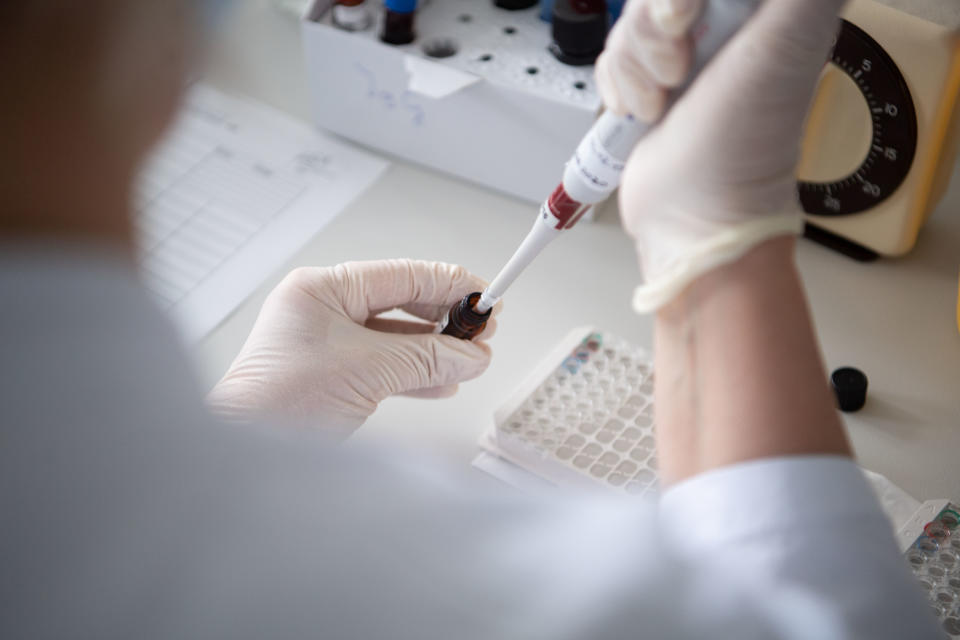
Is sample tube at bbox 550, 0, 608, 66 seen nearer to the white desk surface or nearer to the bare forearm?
the white desk surface

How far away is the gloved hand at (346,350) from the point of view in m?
0.83

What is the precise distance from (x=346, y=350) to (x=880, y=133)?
61cm

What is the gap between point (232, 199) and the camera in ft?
3.97

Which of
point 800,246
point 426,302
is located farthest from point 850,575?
point 800,246

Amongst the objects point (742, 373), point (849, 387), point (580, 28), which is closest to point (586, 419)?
point (849, 387)

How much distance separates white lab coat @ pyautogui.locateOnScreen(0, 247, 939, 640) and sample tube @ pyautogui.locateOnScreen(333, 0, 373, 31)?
0.80 metres

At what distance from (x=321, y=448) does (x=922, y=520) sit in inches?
24.1

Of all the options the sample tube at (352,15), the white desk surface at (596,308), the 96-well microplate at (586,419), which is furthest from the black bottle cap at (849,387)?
the sample tube at (352,15)

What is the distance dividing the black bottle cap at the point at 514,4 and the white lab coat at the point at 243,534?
0.88 metres

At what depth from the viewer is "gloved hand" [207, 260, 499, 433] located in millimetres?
834

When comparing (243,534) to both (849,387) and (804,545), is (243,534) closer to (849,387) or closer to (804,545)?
(804,545)

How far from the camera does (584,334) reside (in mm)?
1008

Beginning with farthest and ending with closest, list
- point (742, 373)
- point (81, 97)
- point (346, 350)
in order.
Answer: point (346, 350) < point (742, 373) < point (81, 97)

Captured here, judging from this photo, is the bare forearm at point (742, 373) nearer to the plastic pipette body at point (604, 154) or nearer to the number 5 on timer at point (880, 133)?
the plastic pipette body at point (604, 154)
